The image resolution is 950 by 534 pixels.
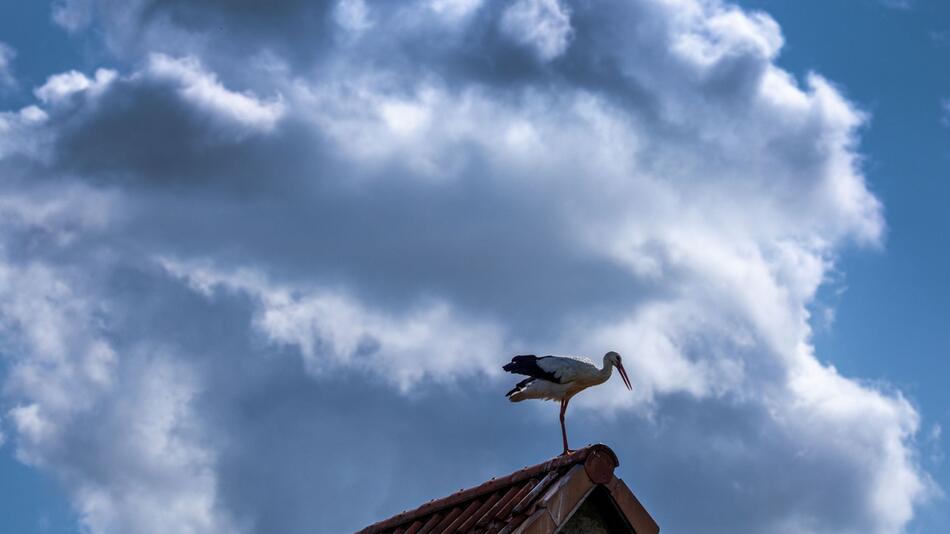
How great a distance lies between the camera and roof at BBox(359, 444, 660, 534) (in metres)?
9.45

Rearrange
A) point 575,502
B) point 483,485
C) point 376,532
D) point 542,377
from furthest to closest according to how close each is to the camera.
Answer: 1. point 542,377
2. point 376,532
3. point 483,485
4. point 575,502

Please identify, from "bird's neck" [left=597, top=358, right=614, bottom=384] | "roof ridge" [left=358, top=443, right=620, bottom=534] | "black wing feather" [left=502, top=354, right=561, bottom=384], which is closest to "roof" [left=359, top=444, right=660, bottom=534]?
"roof ridge" [left=358, top=443, right=620, bottom=534]

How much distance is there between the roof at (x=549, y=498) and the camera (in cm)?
945

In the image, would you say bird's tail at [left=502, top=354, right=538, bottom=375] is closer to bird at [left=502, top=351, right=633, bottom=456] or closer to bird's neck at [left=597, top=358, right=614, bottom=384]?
bird at [left=502, top=351, right=633, bottom=456]

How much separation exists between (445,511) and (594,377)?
15.7 ft

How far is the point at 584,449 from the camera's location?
9.80 metres

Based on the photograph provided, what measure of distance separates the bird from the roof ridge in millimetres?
3622

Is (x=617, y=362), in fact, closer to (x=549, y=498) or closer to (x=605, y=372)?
(x=605, y=372)

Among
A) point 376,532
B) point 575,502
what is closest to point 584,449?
point 575,502

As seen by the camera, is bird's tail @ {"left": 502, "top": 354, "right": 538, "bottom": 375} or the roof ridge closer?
the roof ridge

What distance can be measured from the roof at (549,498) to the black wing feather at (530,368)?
450 cm

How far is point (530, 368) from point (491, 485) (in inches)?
178

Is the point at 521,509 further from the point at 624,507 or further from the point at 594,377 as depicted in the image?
the point at 594,377

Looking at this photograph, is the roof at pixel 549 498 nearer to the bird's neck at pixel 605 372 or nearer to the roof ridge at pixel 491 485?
the roof ridge at pixel 491 485
